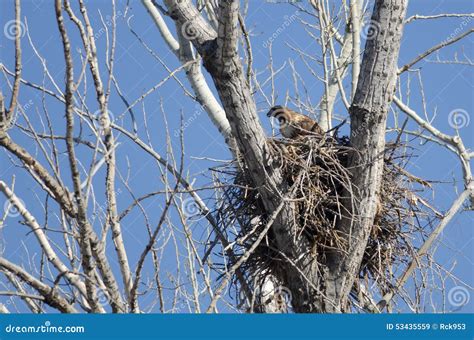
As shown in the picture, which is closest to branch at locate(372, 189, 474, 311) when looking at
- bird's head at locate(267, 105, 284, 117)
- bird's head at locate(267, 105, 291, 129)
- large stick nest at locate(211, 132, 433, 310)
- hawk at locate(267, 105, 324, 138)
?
large stick nest at locate(211, 132, 433, 310)

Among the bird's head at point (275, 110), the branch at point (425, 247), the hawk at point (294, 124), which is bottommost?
the branch at point (425, 247)

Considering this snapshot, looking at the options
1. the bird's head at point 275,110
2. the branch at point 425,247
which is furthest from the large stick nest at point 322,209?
the bird's head at point 275,110

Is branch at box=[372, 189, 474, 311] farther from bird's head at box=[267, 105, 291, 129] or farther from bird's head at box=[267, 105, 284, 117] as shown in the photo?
bird's head at box=[267, 105, 284, 117]

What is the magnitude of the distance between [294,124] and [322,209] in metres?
1.19

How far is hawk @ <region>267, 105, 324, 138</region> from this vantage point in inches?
220

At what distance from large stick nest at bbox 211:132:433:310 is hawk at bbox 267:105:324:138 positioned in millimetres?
563

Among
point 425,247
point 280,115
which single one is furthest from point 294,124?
point 425,247

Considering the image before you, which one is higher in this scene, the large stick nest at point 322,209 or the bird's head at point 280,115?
the bird's head at point 280,115

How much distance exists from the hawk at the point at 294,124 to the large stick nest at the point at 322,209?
563mm

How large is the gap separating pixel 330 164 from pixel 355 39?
1.63 meters

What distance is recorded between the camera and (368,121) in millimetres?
4355

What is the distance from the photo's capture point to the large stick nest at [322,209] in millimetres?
4570

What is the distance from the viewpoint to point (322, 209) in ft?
15.1

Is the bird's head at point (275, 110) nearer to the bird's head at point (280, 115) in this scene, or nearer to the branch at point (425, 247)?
the bird's head at point (280, 115)
